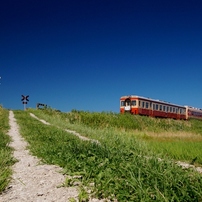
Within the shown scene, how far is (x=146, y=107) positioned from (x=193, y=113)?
19034 mm

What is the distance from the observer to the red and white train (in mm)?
37625

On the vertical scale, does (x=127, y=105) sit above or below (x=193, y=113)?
below

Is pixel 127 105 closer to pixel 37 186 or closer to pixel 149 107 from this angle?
pixel 149 107

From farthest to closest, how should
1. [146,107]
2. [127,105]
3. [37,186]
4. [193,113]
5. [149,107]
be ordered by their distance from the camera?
[193,113], [127,105], [149,107], [146,107], [37,186]

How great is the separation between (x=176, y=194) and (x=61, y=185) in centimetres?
208

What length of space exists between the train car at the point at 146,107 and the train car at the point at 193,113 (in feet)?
20.3

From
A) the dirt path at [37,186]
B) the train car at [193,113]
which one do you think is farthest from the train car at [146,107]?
the dirt path at [37,186]

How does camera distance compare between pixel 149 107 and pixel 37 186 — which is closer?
pixel 37 186

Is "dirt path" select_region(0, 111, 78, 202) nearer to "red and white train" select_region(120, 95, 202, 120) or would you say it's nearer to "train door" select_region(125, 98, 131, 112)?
"red and white train" select_region(120, 95, 202, 120)

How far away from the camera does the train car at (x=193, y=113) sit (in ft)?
168

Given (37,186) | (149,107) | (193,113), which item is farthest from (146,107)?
(37,186)

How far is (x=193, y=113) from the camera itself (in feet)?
177

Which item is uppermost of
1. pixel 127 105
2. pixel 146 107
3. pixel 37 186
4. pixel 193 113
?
pixel 193 113

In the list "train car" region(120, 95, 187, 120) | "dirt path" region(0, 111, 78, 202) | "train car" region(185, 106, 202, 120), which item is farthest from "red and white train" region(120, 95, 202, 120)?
"dirt path" region(0, 111, 78, 202)
